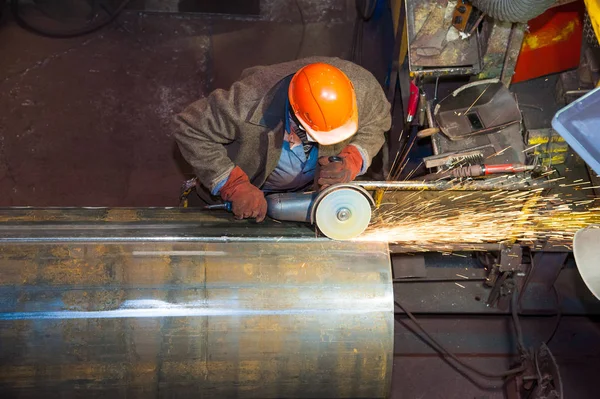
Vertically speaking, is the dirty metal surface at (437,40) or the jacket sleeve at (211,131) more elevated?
the dirty metal surface at (437,40)

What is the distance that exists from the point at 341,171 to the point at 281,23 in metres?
3.42

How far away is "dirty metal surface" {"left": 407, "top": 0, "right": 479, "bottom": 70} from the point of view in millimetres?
3875

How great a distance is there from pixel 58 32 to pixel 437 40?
3.61 metres

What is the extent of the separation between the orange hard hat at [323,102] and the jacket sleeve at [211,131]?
15.1 inches

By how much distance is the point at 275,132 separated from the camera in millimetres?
3287

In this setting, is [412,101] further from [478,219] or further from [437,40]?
[478,219]

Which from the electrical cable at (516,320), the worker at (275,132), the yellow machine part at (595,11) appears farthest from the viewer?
the electrical cable at (516,320)

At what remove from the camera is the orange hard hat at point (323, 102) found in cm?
293

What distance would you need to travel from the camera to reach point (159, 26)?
6016 millimetres

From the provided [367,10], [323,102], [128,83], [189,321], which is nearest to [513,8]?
[323,102]

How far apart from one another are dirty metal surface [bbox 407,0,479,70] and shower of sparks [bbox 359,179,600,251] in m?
0.87

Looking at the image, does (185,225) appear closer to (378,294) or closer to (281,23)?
(378,294)

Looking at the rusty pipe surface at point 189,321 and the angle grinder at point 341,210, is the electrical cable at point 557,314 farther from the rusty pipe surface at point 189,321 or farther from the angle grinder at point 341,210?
the angle grinder at point 341,210

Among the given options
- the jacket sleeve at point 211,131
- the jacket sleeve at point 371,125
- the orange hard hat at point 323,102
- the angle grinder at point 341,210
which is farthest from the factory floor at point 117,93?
the angle grinder at point 341,210
